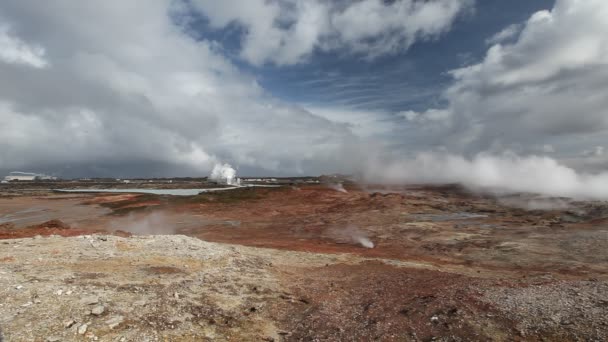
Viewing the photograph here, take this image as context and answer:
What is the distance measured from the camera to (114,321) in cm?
1033

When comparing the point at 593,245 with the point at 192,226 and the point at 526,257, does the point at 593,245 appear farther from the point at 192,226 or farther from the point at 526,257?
the point at 192,226

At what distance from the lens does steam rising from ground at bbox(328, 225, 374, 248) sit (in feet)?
97.9

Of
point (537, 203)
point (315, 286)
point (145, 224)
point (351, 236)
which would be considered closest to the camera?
point (315, 286)

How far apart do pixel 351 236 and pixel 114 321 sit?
24366 mm

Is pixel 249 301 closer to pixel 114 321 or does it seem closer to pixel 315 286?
pixel 315 286

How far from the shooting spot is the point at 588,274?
18469 mm

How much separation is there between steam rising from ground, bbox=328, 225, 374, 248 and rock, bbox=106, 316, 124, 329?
2063cm

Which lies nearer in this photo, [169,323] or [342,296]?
[169,323]

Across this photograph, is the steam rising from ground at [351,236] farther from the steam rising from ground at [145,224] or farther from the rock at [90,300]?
the rock at [90,300]

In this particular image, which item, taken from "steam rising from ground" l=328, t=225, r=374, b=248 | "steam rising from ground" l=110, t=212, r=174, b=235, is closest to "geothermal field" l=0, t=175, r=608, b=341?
"steam rising from ground" l=328, t=225, r=374, b=248

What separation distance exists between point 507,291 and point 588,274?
827cm

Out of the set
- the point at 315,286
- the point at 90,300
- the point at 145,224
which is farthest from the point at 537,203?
the point at 90,300

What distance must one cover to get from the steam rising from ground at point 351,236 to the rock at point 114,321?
20.6 meters

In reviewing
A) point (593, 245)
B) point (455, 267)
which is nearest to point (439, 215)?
point (593, 245)
